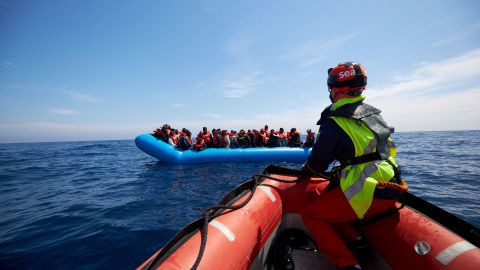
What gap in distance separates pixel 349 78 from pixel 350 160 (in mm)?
730

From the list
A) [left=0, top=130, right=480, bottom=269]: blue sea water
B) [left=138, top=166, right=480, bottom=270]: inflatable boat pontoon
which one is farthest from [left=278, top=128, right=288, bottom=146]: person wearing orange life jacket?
[left=138, top=166, right=480, bottom=270]: inflatable boat pontoon

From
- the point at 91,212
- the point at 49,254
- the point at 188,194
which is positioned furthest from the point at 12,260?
the point at 188,194

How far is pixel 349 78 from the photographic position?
5.79ft

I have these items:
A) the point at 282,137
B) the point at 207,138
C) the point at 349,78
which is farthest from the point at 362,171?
the point at 282,137

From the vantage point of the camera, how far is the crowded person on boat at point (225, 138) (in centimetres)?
1165

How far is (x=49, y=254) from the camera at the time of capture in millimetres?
3221

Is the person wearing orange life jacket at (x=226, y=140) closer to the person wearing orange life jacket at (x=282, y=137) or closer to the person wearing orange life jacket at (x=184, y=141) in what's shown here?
the person wearing orange life jacket at (x=184, y=141)

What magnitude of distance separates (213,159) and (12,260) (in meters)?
8.08

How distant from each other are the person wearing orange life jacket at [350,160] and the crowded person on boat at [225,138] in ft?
32.9

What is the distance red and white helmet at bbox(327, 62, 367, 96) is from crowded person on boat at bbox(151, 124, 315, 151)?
10037 millimetres

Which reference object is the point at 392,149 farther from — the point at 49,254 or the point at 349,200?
the point at 49,254

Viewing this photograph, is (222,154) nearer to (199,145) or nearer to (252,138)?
(199,145)

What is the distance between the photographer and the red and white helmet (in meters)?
1.76

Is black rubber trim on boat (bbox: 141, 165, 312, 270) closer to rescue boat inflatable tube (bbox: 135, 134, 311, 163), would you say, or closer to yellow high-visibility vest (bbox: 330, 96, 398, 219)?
yellow high-visibility vest (bbox: 330, 96, 398, 219)
